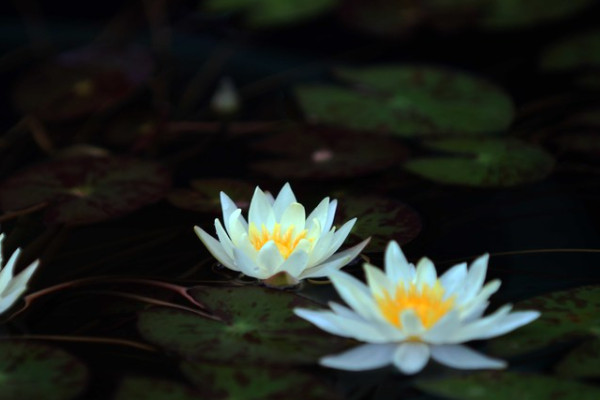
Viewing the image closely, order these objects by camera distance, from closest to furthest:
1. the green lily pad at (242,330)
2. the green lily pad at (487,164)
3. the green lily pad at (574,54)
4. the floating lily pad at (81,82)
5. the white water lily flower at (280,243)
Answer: the green lily pad at (242,330)
the white water lily flower at (280,243)
the green lily pad at (487,164)
the floating lily pad at (81,82)
the green lily pad at (574,54)

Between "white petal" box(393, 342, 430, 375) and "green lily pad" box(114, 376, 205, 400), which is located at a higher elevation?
"white petal" box(393, 342, 430, 375)

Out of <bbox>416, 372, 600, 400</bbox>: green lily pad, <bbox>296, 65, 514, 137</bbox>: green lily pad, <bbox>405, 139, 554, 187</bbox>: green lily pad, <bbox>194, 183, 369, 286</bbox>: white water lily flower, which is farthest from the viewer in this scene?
<bbox>296, 65, 514, 137</bbox>: green lily pad

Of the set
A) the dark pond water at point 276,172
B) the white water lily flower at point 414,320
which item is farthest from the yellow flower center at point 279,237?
the white water lily flower at point 414,320

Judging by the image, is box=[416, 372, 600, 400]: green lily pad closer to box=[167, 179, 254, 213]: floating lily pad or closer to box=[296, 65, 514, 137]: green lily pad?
box=[167, 179, 254, 213]: floating lily pad

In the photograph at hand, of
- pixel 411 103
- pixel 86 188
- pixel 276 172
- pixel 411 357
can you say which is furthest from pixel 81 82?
pixel 411 357

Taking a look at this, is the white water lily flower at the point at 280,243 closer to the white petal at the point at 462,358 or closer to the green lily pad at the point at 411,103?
the white petal at the point at 462,358

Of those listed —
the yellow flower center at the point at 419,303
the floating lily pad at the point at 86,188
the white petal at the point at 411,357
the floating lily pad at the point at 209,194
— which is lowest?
the floating lily pad at the point at 209,194

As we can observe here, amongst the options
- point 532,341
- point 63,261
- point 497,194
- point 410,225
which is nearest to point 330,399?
point 532,341

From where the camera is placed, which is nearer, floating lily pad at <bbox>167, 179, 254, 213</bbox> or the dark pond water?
the dark pond water

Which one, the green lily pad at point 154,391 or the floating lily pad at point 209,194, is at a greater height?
the green lily pad at point 154,391

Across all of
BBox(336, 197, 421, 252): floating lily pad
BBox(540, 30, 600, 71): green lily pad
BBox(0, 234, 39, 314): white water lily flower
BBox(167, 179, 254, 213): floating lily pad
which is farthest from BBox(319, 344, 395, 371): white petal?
BBox(540, 30, 600, 71): green lily pad
